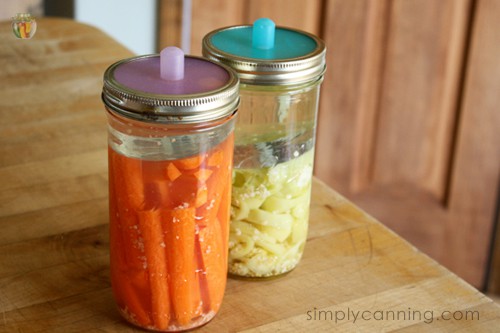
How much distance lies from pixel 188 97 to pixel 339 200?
42 cm

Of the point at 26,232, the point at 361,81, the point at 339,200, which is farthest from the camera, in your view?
the point at 361,81

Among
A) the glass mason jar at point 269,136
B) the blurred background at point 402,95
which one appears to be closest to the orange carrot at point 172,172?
the glass mason jar at point 269,136

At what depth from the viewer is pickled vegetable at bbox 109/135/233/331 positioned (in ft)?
2.38

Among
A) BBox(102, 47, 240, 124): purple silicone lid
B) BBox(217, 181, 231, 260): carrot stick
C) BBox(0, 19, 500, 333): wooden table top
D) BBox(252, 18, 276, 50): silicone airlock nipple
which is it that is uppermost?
BBox(252, 18, 276, 50): silicone airlock nipple

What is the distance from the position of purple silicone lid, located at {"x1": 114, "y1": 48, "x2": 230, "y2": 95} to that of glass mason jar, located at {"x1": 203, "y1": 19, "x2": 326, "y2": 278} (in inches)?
1.7

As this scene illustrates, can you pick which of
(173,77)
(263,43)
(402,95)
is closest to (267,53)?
(263,43)

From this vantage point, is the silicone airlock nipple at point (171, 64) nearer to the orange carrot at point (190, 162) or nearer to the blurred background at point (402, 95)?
the orange carrot at point (190, 162)

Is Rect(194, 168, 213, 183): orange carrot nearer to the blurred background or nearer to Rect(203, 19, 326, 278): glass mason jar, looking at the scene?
Rect(203, 19, 326, 278): glass mason jar

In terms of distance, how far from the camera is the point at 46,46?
4.81 ft

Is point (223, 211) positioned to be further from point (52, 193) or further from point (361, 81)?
point (361, 81)

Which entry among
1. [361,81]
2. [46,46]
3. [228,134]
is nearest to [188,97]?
[228,134]

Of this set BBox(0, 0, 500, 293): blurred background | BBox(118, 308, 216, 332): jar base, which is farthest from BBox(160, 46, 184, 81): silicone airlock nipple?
BBox(0, 0, 500, 293): blurred background

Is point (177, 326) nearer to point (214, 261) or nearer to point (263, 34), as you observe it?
point (214, 261)

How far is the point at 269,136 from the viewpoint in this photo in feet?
2.73
